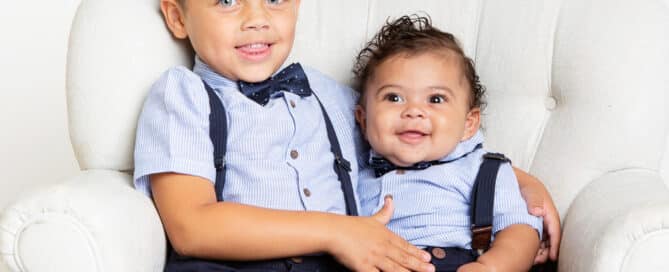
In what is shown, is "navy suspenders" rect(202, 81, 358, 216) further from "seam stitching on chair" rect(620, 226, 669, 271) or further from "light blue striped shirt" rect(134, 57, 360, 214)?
"seam stitching on chair" rect(620, 226, 669, 271)

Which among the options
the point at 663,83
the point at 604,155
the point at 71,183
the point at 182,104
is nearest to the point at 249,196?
the point at 182,104

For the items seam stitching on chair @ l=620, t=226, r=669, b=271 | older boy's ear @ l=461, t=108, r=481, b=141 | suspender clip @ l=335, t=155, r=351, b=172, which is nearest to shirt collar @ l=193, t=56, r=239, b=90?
suspender clip @ l=335, t=155, r=351, b=172

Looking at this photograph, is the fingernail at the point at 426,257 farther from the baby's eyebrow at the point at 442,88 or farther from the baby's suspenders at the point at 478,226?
the baby's eyebrow at the point at 442,88

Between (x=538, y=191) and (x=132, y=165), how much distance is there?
28.5 inches

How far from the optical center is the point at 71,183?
4.96 ft

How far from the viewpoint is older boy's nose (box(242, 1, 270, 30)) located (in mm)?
1699

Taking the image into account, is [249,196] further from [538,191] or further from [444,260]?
[538,191]

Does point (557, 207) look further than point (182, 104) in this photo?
Yes

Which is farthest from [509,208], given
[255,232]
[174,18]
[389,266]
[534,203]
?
[174,18]

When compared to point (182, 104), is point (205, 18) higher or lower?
higher

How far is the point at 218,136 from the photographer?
166cm

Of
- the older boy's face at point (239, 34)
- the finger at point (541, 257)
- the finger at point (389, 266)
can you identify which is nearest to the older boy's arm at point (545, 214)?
the finger at point (541, 257)

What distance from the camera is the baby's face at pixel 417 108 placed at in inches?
69.0

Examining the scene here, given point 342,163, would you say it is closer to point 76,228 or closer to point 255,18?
point 255,18
